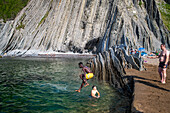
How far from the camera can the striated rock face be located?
146ft

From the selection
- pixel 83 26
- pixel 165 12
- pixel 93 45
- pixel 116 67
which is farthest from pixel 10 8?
pixel 116 67

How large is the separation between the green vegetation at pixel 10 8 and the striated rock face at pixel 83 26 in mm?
8992

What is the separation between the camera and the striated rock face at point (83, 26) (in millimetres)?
44375

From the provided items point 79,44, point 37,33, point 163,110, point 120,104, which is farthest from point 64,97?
point 37,33

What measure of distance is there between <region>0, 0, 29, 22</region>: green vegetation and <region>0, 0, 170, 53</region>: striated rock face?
29.5 ft

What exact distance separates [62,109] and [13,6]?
7708 cm

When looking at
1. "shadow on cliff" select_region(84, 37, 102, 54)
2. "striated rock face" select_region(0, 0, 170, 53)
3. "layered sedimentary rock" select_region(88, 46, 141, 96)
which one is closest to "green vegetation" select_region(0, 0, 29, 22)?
"striated rock face" select_region(0, 0, 170, 53)

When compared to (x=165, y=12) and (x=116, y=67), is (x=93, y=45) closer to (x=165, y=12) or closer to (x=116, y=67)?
(x=165, y=12)

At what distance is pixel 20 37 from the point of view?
54531 millimetres

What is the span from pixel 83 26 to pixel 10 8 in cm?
4156

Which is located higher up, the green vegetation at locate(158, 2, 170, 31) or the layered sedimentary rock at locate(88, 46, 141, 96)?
the green vegetation at locate(158, 2, 170, 31)

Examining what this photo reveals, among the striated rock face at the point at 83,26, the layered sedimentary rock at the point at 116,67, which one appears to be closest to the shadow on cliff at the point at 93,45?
the striated rock face at the point at 83,26

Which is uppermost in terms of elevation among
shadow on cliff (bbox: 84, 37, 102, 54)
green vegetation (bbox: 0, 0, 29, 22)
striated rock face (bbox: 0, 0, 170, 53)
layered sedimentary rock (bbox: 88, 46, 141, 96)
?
green vegetation (bbox: 0, 0, 29, 22)

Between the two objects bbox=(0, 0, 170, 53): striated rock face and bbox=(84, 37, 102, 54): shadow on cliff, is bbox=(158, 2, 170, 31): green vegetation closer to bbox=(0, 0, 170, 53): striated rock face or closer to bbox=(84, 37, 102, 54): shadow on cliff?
bbox=(0, 0, 170, 53): striated rock face
